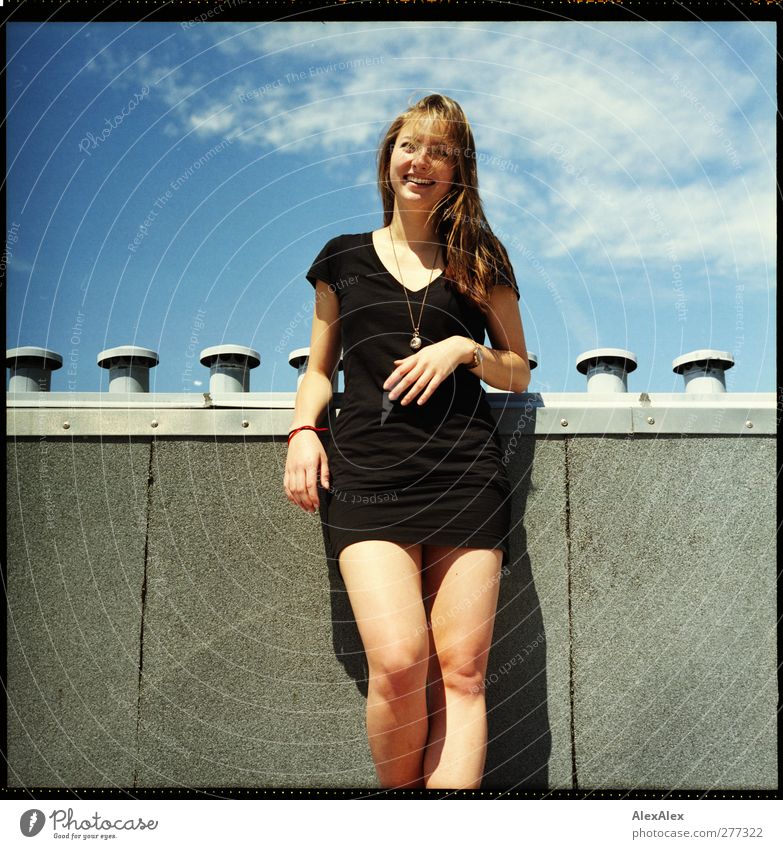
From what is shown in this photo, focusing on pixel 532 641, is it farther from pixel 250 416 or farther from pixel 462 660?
pixel 250 416

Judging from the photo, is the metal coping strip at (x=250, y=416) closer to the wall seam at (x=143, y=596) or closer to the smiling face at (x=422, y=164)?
the wall seam at (x=143, y=596)

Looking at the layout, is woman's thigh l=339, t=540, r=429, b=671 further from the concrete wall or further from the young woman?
the concrete wall

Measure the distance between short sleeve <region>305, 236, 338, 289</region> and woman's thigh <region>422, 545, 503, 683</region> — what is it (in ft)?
3.72

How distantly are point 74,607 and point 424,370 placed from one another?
74.2 inches

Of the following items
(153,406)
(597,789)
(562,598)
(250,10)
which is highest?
(250,10)

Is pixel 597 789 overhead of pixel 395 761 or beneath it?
beneath

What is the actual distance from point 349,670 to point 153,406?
1.43 metres

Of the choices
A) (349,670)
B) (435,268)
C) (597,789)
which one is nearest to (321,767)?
(349,670)

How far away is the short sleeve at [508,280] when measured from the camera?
3.01 metres

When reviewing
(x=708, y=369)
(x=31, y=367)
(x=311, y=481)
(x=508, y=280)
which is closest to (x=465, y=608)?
(x=311, y=481)

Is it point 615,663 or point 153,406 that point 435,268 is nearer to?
point 153,406

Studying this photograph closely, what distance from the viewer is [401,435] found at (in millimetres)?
2834

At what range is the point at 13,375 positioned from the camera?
356 cm

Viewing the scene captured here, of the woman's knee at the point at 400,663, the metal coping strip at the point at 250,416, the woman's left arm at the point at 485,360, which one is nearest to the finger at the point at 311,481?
the woman's left arm at the point at 485,360
